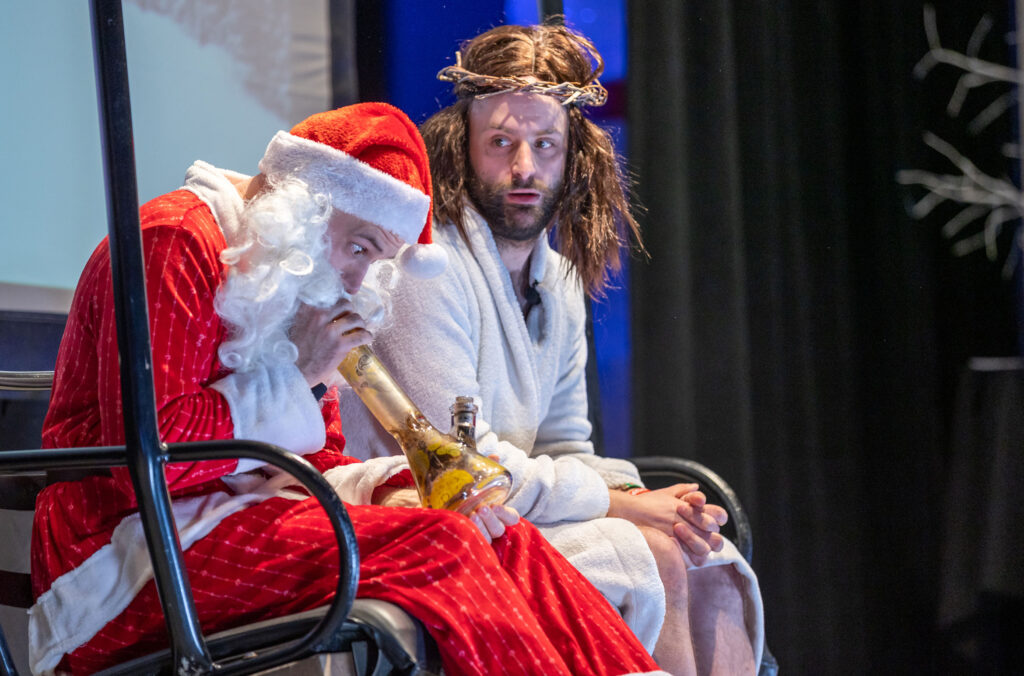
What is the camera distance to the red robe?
0.99 metres

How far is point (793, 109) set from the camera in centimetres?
251

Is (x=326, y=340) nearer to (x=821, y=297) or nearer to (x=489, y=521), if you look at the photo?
(x=489, y=521)

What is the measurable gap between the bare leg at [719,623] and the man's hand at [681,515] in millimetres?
53

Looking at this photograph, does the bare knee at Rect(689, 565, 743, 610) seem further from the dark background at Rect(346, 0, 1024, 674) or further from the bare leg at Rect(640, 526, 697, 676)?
the dark background at Rect(346, 0, 1024, 674)

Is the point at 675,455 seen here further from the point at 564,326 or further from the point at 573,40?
the point at 573,40

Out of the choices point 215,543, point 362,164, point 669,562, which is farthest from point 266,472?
point 669,562

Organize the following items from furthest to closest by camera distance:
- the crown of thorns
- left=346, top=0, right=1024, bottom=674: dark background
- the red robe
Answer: left=346, top=0, right=1024, bottom=674: dark background < the crown of thorns < the red robe

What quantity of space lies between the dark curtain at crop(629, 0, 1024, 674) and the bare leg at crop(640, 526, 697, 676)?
0.83 metres

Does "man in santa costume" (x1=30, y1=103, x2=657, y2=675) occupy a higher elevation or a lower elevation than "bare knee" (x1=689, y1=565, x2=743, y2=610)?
higher

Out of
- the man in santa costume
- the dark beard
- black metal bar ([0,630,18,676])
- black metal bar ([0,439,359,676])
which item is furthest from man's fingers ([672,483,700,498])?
black metal bar ([0,630,18,676])

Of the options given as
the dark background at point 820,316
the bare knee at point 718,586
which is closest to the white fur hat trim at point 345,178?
the bare knee at point 718,586

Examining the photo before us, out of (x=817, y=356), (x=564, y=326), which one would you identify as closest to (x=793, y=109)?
(x=817, y=356)

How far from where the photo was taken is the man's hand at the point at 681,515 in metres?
1.49

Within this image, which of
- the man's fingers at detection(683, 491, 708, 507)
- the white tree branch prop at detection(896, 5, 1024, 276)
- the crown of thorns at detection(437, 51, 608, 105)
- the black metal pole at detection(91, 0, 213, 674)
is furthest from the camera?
the white tree branch prop at detection(896, 5, 1024, 276)
